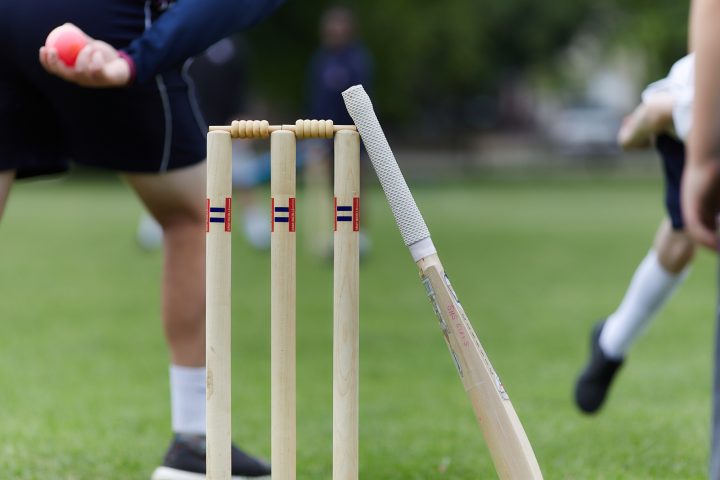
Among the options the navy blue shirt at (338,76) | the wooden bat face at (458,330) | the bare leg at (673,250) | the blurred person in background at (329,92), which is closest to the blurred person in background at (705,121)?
the wooden bat face at (458,330)

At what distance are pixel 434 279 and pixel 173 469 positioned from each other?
1.28 m

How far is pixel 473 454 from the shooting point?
4238 mm

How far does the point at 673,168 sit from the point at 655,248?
529mm

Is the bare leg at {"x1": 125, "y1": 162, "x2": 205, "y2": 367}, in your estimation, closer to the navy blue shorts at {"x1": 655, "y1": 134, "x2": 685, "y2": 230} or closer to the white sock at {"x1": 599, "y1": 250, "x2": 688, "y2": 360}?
the navy blue shorts at {"x1": 655, "y1": 134, "x2": 685, "y2": 230}

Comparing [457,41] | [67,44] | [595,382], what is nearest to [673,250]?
[595,382]

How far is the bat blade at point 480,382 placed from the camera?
2.79 meters

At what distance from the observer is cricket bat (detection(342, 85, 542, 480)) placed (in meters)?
2.79

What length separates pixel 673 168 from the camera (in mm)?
4211

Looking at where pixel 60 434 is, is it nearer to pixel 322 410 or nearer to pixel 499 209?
pixel 322 410

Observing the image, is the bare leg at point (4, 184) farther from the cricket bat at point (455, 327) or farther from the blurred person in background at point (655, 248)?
the blurred person in background at point (655, 248)

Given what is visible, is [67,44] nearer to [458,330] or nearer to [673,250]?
[458,330]

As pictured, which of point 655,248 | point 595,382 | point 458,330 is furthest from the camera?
point 595,382

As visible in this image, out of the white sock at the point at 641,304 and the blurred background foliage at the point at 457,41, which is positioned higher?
the blurred background foliage at the point at 457,41

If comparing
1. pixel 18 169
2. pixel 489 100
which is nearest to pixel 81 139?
pixel 18 169
